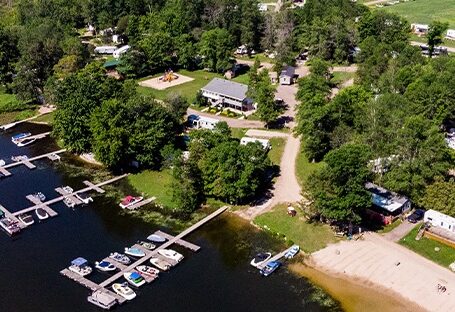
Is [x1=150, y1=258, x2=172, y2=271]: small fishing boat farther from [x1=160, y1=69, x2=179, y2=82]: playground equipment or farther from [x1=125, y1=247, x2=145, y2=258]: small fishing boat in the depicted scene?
[x1=160, y1=69, x2=179, y2=82]: playground equipment

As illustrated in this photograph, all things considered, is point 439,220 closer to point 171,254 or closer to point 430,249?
point 430,249

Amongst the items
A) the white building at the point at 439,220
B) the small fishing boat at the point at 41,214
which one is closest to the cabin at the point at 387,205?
the white building at the point at 439,220

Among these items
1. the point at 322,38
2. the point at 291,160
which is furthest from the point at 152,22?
the point at 291,160

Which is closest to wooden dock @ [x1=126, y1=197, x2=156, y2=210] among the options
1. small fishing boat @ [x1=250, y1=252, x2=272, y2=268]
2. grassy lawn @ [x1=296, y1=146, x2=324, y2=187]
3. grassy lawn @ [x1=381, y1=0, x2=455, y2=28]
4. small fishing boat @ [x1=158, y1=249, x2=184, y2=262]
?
small fishing boat @ [x1=158, y1=249, x2=184, y2=262]

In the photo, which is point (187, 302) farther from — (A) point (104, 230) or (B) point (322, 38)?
(B) point (322, 38)

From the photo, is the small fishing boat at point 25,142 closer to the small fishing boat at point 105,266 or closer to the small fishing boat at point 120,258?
the small fishing boat at point 120,258

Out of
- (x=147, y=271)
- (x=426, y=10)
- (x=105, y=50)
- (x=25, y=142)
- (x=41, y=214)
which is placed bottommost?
(x=147, y=271)

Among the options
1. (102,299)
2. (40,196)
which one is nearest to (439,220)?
(102,299)
